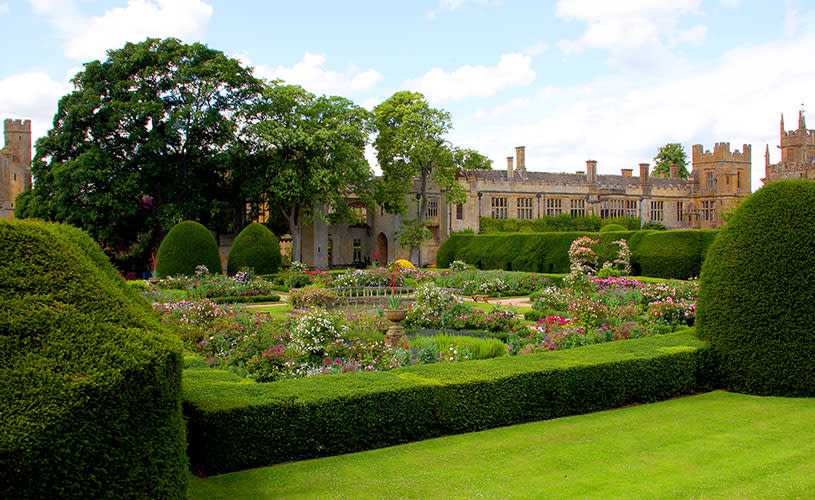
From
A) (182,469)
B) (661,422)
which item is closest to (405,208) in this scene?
(661,422)

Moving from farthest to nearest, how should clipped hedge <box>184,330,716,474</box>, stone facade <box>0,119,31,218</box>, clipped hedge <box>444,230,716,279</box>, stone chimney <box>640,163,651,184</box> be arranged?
stone facade <box>0,119,31,218</box>
stone chimney <box>640,163,651,184</box>
clipped hedge <box>444,230,716,279</box>
clipped hedge <box>184,330,716,474</box>

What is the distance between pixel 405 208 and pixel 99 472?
1233 inches

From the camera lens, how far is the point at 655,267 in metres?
22.4

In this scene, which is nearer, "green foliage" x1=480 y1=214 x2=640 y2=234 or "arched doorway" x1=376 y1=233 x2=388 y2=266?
"arched doorway" x1=376 y1=233 x2=388 y2=266

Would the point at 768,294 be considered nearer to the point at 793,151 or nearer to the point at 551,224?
the point at 551,224

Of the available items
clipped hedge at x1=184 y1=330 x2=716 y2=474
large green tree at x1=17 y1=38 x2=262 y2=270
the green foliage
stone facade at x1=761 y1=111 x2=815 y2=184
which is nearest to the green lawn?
clipped hedge at x1=184 y1=330 x2=716 y2=474

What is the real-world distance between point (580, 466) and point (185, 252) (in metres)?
18.5

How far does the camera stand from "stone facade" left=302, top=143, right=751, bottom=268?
3822cm

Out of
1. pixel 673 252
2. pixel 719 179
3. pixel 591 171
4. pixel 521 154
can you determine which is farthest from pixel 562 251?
pixel 719 179

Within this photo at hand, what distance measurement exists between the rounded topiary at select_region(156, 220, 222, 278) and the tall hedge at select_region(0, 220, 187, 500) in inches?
708

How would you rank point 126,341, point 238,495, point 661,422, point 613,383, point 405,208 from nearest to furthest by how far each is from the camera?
1. point 126,341
2. point 238,495
3. point 661,422
4. point 613,383
5. point 405,208

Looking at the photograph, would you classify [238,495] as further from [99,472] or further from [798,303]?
[798,303]

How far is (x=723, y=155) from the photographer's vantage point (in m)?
48.4

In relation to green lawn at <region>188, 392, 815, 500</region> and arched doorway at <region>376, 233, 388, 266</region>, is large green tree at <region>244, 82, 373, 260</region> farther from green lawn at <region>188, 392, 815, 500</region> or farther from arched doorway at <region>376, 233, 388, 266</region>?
green lawn at <region>188, 392, 815, 500</region>
